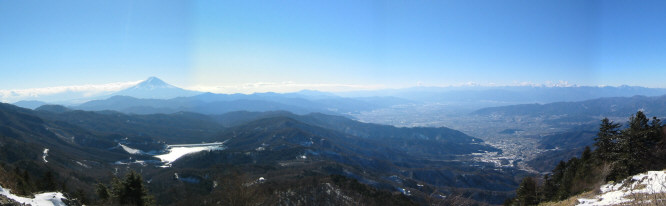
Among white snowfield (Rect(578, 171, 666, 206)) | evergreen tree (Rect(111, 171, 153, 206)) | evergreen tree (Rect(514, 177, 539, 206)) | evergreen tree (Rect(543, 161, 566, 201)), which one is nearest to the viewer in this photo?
white snowfield (Rect(578, 171, 666, 206))

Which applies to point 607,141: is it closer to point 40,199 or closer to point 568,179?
point 568,179

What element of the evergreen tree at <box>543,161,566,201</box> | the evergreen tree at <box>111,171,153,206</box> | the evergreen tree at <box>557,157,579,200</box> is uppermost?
the evergreen tree at <box>111,171,153,206</box>

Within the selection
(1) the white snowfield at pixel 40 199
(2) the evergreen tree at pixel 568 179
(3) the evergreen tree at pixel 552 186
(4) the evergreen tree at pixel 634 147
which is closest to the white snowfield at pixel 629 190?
(4) the evergreen tree at pixel 634 147

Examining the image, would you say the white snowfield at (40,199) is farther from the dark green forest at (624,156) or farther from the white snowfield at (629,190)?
the dark green forest at (624,156)

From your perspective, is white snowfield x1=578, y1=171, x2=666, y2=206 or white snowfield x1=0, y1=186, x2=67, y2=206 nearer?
white snowfield x1=578, y1=171, x2=666, y2=206

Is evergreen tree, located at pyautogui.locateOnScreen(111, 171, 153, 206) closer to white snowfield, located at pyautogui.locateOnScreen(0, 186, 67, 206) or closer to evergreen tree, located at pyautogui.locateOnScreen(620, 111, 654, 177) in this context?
white snowfield, located at pyautogui.locateOnScreen(0, 186, 67, 206)

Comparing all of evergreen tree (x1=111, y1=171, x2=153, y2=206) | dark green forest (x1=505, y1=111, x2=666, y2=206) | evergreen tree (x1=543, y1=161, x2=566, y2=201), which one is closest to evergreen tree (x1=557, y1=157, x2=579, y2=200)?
dark green forest (x1=505, y1=111, x2=666, y2=206)

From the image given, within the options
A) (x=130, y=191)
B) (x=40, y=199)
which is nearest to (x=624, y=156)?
(x=40, y=199)

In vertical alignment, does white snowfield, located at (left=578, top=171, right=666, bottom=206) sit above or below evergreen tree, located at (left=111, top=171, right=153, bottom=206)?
above

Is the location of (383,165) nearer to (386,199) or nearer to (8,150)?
(386,199)
